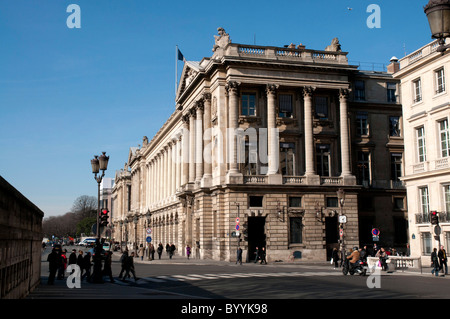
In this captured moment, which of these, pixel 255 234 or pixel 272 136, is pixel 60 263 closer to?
pixel 255 234

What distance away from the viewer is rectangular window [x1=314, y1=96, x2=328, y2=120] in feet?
176

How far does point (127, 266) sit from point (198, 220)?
29167mm

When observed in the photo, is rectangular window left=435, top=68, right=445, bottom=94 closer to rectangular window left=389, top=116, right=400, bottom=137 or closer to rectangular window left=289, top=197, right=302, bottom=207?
rectangular window left=289, top=197, right=302, bottom=207

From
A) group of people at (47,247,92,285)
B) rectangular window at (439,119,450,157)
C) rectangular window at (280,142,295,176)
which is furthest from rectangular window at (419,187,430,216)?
group of people at (47,247,92,285)

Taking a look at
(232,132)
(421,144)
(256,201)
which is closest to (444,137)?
Answer: (421,144)

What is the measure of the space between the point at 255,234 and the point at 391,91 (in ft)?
78.7

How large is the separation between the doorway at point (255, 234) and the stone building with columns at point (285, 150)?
0.09 meters

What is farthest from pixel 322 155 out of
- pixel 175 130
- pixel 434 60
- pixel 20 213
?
pixel 20 213

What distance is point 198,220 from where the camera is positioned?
184ft

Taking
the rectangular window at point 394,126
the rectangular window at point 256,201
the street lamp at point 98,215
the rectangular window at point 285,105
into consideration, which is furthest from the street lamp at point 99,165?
the rectangular window at point 394,126

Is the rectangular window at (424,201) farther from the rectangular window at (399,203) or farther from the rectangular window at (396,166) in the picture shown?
the rectangular window at (396,166)

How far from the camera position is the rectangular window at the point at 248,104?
51.7 m

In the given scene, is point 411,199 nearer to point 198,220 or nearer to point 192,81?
point 198,220
